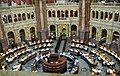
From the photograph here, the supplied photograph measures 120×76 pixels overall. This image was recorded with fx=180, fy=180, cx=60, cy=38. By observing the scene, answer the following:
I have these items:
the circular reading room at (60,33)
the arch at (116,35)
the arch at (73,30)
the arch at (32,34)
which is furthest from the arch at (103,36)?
the arch at (32,34)

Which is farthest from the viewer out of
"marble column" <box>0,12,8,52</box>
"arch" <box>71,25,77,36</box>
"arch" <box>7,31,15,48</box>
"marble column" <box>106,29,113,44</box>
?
"arch" <box>71,25,77,36</box>

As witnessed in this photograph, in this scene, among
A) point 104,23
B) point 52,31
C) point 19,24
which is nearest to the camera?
point 104,23

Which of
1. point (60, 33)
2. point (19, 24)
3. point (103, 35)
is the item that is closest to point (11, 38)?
point (19, 24)

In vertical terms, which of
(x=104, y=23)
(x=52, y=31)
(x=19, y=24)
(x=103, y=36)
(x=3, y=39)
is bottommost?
(x=103, y=36)

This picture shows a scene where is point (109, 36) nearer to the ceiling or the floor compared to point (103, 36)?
nearer to the ceiling

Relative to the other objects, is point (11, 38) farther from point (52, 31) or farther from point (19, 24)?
point (52, 31)

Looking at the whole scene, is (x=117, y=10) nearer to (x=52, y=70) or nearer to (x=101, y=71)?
(x=101, y=71)

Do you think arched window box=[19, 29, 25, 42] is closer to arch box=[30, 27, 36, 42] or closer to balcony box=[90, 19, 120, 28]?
arch box=[30, 27, 36, 42]

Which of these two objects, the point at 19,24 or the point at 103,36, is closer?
the point at 19,24

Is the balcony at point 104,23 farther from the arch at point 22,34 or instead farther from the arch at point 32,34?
the arch at point 22,34

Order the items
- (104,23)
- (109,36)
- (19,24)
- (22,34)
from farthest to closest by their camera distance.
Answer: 1. (22,34)
2. (19,24)
3. (109,36)
4. (104,23)

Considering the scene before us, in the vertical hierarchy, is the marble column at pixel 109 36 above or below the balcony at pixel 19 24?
below

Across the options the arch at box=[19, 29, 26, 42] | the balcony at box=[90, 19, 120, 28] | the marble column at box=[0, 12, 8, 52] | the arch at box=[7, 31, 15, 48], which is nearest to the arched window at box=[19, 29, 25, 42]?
the arch at box=[19, 29, 26, 42]

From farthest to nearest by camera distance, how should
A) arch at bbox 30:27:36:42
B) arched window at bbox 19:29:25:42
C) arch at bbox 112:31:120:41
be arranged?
arch at bbox 30:27:36:42 < arched window at bbox 19:29:25:42 < arch at bbox 112:31:120:41
